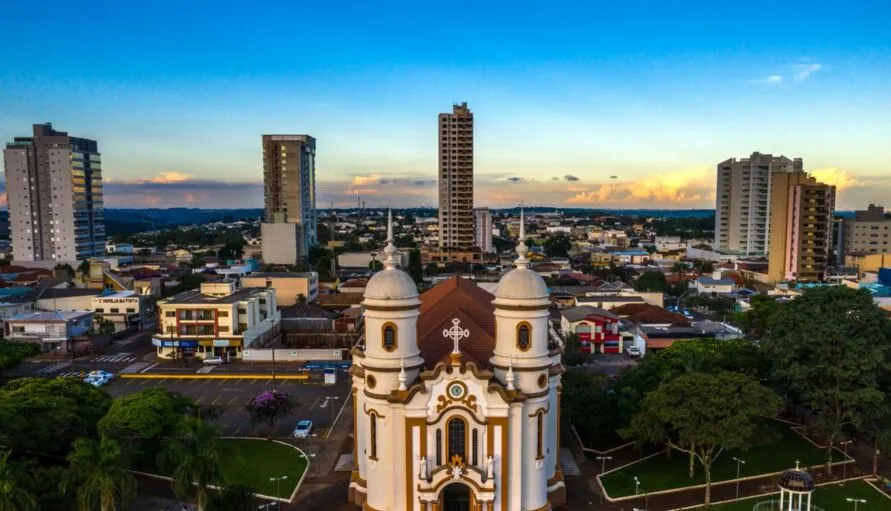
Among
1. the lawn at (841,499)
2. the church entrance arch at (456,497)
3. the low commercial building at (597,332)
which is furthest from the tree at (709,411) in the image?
the low commercial building at (597,332)

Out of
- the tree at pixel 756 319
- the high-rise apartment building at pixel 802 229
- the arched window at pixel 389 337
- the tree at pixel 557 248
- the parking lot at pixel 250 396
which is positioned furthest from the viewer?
the tree at pixel 557 248

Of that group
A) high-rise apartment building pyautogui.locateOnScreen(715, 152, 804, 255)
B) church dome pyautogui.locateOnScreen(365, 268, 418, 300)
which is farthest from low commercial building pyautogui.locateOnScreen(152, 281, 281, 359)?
high-rise apartment building pyautogui.locateOnScreen(715, 152, 804, 255)

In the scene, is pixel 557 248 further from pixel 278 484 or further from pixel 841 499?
pixel 278 484

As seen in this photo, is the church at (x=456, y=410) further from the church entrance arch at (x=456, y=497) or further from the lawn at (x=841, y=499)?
the lawn at (x=841, y=499)

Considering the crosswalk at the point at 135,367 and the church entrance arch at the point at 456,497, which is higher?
the church entrance arch at the point at 456,497

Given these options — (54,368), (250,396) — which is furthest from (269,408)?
(54,368)

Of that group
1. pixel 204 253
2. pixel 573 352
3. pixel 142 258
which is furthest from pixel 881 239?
pixel 142 258

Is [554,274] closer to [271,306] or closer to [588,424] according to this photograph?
[271,306]
